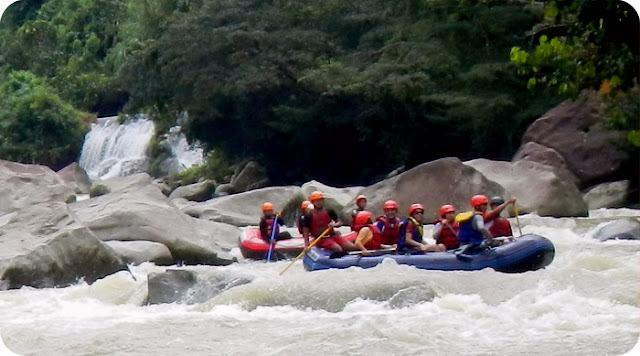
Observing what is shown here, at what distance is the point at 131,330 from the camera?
6496 mm

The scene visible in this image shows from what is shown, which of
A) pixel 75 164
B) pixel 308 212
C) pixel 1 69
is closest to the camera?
pixel 308 212

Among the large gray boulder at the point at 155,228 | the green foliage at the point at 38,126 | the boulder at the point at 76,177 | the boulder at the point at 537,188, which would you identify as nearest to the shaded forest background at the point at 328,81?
the green foliage at the point at 38,126

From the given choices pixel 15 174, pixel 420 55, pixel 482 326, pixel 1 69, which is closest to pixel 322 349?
pixel 482 326

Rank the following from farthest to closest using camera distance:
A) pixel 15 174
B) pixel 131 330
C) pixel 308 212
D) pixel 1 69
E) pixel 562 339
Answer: pixel 1 69 → pixel 15 174 → pixel 308 212 → pixel 131 330 → pixel 562 339

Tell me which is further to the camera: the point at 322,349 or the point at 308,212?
the point at 308,212

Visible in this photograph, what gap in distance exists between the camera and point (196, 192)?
18156 mm

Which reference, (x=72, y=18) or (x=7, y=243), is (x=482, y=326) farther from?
(x=72, y=18)

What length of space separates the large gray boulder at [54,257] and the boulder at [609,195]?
22.9 feet

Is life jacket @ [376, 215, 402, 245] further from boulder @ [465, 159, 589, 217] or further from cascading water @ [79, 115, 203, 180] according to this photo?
cascading water @ [79, 115, 203, 180]

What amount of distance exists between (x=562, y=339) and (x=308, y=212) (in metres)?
3.77

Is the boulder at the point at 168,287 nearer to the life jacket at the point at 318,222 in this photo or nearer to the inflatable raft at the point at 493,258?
the inflatable raft at the point at 493,258

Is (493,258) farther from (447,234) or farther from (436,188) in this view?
(436,188)

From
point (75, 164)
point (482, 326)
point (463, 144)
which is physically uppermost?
point (482, 326)

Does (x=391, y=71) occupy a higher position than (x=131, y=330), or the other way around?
(x=131, y=330)
